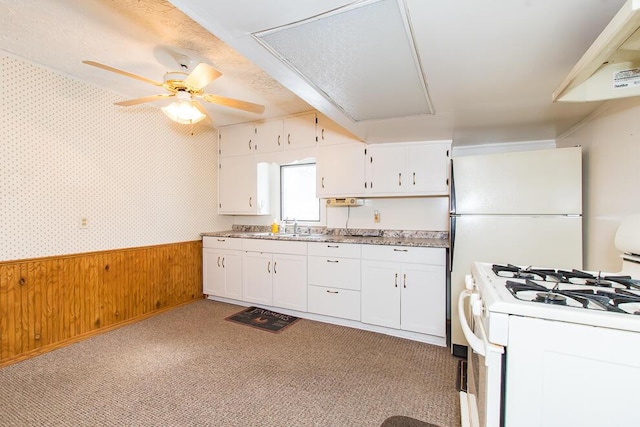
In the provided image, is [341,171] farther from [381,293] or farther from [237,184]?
[237,184]

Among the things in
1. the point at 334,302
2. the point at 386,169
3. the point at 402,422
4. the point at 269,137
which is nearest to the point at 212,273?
the point at 334,302

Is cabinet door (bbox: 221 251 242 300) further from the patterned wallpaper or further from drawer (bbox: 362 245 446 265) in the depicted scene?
drawer (bbox: 362 245 446 265)

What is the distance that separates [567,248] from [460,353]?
1.20m

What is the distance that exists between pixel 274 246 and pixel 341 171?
1.22 m

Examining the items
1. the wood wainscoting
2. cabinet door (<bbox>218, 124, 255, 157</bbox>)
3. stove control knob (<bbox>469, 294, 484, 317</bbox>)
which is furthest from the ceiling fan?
stove control knob (<bbox>469, 294, 484, 317</bbox>)

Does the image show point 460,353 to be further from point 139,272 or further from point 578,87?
point 139,272

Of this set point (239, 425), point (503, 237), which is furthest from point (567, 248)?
point (239, 425)

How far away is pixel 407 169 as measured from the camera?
10.1ft

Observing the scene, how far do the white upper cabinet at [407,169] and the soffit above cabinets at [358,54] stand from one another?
964 mm

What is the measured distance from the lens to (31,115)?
2.46m

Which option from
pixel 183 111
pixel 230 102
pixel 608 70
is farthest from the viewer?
pixel 183 111

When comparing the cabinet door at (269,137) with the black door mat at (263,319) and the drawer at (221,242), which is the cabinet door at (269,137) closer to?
the drawer at (221,242)

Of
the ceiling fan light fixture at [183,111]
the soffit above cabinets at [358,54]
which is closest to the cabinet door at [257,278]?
the ceiling fan light fixture at [183,111]

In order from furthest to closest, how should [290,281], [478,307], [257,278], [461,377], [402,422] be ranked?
[257,278] → [290,281] → [461,377] → [402,422] → [478,307]
